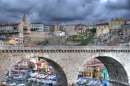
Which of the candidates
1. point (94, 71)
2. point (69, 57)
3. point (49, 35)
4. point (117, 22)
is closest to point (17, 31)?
point (49, 35)

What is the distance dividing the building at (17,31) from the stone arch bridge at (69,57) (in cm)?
7141

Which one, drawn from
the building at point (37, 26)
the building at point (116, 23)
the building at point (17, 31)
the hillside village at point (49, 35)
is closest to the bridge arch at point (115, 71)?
the hillside village at point (49, 35)

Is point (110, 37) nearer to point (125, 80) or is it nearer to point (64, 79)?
point (125, 80)

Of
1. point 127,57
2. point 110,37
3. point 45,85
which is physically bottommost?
point 45,85

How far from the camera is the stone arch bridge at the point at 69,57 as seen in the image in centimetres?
3200

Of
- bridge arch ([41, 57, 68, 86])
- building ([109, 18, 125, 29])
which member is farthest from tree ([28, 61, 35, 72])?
bridge arch ([41, 57, 68, 86])

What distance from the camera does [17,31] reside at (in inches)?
4454

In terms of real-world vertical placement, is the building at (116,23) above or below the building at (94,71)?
above

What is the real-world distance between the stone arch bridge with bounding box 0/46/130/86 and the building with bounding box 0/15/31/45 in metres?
71.4

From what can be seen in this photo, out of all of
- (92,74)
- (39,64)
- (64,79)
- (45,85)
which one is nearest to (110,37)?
(92,74)

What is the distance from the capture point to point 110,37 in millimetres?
88688

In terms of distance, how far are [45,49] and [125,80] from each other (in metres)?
17.2

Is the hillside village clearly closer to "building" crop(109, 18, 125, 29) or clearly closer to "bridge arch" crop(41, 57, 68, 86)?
"building" crop(109, 18, 125, 29)

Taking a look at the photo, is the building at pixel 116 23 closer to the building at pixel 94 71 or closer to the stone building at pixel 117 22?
the stone building at pixel 117 22
